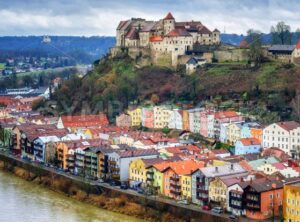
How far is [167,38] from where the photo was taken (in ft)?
140

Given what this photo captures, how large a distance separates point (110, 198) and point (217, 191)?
4463 mm

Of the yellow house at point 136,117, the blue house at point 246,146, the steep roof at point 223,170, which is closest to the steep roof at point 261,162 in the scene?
the steep roof at point 223,170

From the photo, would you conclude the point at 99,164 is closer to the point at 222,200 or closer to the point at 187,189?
the point at 187,189

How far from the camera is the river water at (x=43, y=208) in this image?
71.5 ft

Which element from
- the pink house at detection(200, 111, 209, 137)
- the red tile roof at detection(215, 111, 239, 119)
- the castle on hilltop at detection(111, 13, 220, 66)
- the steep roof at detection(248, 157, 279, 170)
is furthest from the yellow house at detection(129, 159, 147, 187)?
the castle on hilltop at detection(111, 13, 220, 66)

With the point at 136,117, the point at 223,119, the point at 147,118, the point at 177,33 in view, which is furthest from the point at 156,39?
the point at 223,119

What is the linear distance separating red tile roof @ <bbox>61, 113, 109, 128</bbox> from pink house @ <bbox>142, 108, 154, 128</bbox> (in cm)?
279

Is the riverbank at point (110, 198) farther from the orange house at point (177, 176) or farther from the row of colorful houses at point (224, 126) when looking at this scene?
the row of colorful houses at point (224, 126)

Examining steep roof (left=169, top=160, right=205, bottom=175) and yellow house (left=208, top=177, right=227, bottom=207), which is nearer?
yellow house (left=208, top=177, right=227, bottom=207)

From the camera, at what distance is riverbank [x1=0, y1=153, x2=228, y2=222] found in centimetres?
2056

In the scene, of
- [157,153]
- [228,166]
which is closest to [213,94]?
[157,153]

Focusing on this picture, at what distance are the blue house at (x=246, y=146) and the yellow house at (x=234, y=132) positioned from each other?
1.50 meters

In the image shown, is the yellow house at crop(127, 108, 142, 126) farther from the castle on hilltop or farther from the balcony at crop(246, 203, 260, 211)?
the balcony at crop(246, 203, 260, 211)

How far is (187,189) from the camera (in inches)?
865
